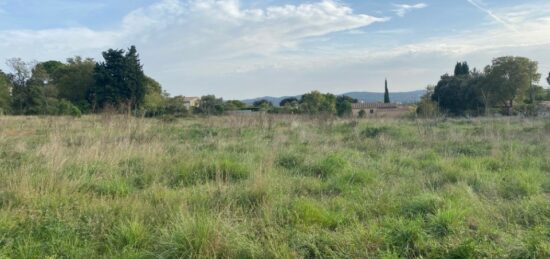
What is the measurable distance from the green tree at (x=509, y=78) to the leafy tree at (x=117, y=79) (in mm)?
35102

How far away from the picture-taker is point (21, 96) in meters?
38.7

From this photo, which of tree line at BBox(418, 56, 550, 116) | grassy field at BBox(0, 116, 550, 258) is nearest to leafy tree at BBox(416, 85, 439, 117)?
tree line at BBox(418, 56, 550, 116)

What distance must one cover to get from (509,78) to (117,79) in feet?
129

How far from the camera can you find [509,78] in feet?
125

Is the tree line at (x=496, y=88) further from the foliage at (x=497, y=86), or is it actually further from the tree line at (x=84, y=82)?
the tree line at (x=84, y=82)

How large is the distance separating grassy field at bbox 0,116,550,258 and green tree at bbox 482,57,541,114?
1361 inches

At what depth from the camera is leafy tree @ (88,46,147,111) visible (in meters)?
42.4

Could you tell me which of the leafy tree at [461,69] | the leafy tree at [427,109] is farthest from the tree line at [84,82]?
the leafy tree at [461,69]

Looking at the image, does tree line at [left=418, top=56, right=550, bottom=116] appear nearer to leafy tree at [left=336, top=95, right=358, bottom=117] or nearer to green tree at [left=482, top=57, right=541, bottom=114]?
green tree at [left=482, top=57, right=541, bottom=114]

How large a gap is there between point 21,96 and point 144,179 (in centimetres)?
3977

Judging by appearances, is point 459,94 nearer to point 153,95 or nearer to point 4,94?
point 153,95

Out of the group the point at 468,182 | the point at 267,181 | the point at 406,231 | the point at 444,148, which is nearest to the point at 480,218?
the point at 406,231

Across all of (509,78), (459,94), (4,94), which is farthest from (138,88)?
(509,78)

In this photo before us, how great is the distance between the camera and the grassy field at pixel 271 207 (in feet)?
11.2
